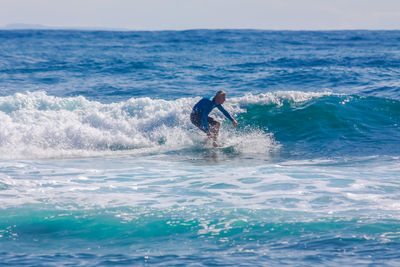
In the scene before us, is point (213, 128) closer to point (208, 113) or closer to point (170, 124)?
point (208, 113)

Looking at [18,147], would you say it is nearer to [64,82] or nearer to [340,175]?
[340,175]

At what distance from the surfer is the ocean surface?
391 mm

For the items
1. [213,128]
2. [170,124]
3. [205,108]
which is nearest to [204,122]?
[205,108]

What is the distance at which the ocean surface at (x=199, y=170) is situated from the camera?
6.39 m

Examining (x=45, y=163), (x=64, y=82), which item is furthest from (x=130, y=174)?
(x=64, y=82)

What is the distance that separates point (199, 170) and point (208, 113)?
106 inches

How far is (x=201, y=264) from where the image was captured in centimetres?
578

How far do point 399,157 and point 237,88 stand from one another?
9.84m

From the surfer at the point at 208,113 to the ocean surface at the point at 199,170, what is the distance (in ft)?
1.28

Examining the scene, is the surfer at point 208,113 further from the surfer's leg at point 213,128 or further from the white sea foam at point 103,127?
the white sea foam at point 103,127

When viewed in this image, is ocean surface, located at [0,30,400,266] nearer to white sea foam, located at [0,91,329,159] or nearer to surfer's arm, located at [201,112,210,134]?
white sea foam, located at [0,91,329,159]

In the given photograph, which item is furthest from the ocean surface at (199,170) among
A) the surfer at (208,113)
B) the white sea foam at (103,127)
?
the surfer at (208,113)

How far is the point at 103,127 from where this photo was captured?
15422 mm

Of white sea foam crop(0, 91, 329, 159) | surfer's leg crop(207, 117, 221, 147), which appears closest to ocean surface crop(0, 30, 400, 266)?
white sea foam crop(0, 91, 329, 159)
